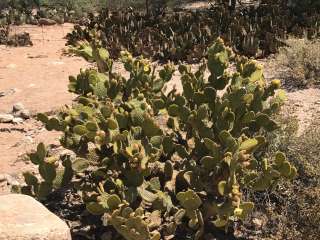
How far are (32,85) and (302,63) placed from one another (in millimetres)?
4429

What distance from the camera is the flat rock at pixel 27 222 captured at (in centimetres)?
355

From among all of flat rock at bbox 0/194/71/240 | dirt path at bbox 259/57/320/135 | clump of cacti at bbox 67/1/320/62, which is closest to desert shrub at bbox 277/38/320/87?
dirt path at bbox 259/57/320/135

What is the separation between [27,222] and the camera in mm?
3664

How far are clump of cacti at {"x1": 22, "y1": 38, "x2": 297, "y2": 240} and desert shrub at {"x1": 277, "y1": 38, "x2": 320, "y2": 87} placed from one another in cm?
282

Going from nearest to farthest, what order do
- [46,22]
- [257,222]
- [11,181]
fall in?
[257,222]
[11,181]
[46,22]

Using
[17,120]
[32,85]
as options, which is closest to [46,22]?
[32,85]

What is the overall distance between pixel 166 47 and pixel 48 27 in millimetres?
5584

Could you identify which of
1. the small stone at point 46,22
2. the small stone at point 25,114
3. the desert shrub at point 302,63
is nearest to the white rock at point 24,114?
the small stone at point 25,114

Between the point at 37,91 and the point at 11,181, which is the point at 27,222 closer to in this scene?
the point at 11,181

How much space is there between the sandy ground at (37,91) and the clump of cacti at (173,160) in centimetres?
102

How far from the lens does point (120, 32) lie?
11562 mm

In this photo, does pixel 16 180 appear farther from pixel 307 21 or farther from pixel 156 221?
pixel 307 21

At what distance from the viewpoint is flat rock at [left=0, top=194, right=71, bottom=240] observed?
3.55m

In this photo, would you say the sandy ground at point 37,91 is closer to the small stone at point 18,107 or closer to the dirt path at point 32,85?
the dirt path at point 32,85
